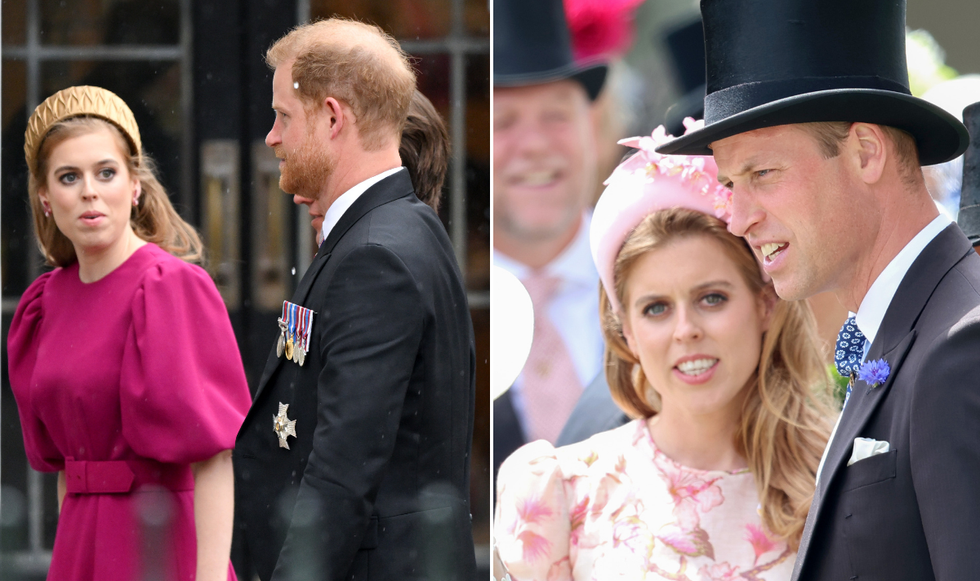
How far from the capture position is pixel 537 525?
297 centimetres

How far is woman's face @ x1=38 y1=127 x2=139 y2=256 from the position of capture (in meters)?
2.98

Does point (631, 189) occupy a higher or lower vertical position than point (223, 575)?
higher

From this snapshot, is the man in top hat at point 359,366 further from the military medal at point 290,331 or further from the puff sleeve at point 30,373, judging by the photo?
the puff sleeve at point 30,373

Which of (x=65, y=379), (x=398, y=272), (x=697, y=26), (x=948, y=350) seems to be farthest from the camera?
(x=697, y=26)

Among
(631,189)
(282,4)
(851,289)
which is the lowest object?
(851,289)

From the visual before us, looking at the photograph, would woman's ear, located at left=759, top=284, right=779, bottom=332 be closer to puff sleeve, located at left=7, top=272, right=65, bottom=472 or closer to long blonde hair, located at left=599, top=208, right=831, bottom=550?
long blonde hair, located at left=599, top=208, right=831, bottom=550

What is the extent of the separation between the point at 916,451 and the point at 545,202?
78.2 inches

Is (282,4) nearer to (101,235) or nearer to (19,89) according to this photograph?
(19,89)

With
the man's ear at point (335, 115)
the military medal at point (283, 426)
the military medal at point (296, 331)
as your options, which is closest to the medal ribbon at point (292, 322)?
the military medal at point (296, 331)

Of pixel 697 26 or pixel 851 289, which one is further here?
pixel 697 26

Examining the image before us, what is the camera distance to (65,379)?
2887 millimetres

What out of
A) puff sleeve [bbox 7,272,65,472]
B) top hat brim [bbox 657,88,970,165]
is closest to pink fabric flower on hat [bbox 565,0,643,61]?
top hat brim [bbox 657,88,970,165]

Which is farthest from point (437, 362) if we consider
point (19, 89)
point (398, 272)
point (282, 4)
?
point (19, 89)

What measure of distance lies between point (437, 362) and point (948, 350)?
39.2 inches
